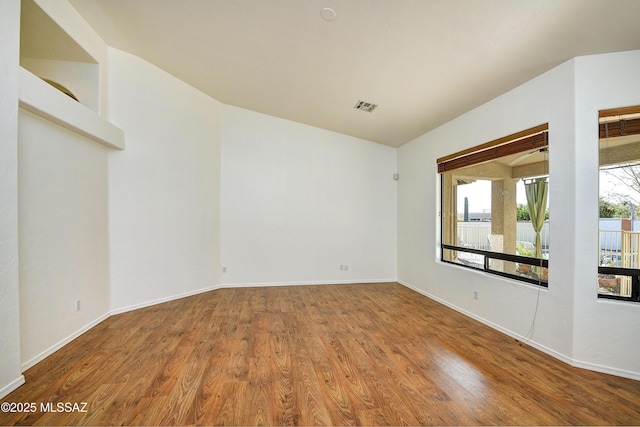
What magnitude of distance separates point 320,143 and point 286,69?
6.76ft

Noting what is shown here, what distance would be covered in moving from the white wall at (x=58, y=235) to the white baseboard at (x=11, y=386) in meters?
0.30

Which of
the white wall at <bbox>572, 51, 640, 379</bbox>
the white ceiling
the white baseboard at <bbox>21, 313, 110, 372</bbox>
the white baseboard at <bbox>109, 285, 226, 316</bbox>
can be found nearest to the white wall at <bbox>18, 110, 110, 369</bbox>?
the white baseboard at <bbox>21, 313, 110, 372</bbox>

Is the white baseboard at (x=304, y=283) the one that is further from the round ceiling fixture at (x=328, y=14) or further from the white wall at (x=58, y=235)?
the round ceiling fixture at (x=328, y=14)

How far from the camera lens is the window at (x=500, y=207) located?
2.78m

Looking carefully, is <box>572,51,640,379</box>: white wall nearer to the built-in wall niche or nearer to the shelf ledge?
the shelf ledge

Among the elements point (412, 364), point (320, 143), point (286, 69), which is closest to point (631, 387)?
point (412, 364)

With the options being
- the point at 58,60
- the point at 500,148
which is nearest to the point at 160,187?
the point at 58,60

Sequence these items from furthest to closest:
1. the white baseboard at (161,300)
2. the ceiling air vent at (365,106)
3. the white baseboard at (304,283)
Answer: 1. the white baseboard at (304,283)
2. the ceiling air vent at (365,106)
3. the white baseboard at (161,300)

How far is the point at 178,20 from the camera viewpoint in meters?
2.86

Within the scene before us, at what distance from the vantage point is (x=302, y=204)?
5312 millimetres

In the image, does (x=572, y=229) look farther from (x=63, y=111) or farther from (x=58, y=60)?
(x=58, y=60)

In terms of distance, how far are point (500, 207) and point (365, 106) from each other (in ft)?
7.55

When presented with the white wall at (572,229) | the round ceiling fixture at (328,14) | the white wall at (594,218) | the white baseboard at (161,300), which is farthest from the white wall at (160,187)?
the white wall at (594,218)

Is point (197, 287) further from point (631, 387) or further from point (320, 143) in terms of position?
point (631, 387)
